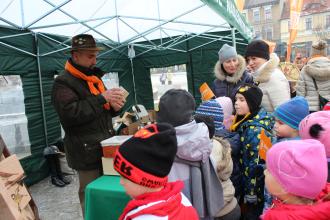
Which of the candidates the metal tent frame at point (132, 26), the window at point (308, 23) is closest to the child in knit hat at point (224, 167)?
the metal tent frame at point (132, 26)

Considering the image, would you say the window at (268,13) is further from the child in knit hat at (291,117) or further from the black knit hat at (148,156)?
the black knit hat at (148,156)

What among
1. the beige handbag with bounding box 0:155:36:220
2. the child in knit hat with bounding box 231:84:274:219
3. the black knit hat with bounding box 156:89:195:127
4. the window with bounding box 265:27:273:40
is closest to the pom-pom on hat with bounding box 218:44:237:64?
the child in knit hat with bounding box 231:84:274:219

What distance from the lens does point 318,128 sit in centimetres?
165

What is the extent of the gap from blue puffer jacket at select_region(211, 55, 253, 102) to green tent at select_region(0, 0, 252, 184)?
54 cm

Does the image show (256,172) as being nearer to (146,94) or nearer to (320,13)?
(146,94)

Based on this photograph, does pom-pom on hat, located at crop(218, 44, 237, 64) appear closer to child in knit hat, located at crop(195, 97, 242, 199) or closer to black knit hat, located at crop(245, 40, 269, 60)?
black knit hat, located at crop(245, 40, 269, 60)

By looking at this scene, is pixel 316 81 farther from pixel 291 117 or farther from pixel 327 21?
pixel 327 21

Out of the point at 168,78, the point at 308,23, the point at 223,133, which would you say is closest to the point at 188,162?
the point at 223,133

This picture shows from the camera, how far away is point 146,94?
28.6ft

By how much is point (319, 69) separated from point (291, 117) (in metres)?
1.49

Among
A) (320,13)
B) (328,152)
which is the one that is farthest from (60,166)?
(320,13)

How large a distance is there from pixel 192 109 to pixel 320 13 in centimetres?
5010

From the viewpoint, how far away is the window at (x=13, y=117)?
4664 mm

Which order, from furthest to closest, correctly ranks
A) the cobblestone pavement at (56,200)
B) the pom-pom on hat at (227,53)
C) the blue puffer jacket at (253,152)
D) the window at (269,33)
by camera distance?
the window at (269,33)
the cobblestone pavement at (56,200)
the pom-pom on hat at (227,53)
the blue puffer jacket at (253,152)
